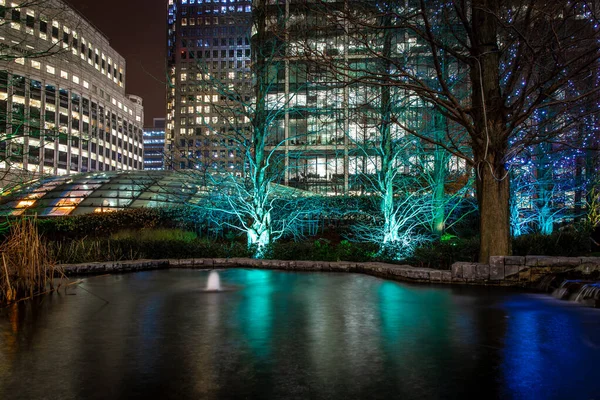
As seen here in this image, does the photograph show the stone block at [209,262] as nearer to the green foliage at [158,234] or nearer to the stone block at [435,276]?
the green foliage at [158,234]

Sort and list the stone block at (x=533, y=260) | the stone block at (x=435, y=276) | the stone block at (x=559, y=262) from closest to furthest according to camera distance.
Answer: the stone block at (x=559, y=262) → the stone block at (x=533, y=260) → the stone block at (x=435, y=276)

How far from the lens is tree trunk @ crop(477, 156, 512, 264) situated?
37.9 ft

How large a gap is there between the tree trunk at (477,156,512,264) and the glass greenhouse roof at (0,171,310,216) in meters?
18.1

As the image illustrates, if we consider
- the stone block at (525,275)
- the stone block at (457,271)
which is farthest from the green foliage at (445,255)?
the stone block at (525,275)

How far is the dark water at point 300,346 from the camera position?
4.39 meters

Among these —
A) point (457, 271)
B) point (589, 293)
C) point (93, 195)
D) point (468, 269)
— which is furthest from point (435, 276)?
point (93, 195)

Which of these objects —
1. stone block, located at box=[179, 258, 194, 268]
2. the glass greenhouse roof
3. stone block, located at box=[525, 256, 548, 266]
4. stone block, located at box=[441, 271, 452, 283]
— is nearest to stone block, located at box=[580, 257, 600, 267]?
stone block, located at box=[525, 256, 548, 266]

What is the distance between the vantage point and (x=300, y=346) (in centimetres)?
591

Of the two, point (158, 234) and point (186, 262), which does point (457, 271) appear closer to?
point (186, 262)

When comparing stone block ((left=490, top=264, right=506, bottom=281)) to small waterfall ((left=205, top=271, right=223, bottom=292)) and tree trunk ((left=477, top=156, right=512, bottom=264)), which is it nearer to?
tree trunk ((left=477, top=156, right=512, bottom=264))

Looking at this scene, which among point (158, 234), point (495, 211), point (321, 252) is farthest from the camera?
point (158, 234)

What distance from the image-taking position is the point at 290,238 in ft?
72.5

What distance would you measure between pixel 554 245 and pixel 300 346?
12324 millimetres

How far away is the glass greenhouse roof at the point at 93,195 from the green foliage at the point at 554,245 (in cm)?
1603
